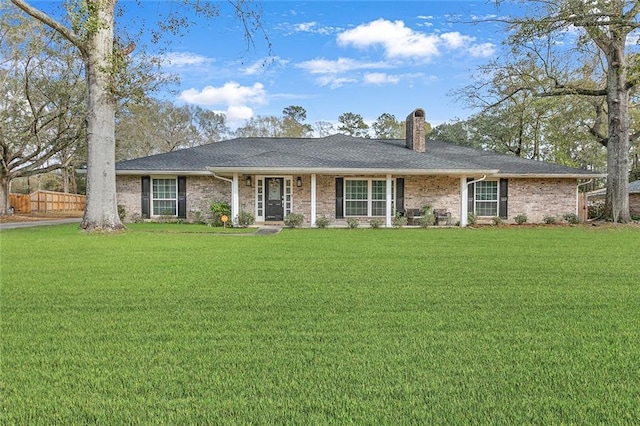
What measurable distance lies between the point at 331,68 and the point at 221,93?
10.8 meters

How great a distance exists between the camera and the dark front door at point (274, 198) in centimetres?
1789

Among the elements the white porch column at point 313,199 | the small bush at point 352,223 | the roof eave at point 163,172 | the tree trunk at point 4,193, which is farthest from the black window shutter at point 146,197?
the tree trunk at point 4,193

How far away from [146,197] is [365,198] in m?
9.40

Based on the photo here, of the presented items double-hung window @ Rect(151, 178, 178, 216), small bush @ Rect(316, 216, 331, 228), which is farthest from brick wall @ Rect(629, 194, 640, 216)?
double-hung window @ Rect(151, 178, 178, 216)

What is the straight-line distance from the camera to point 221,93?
31609 millimetres

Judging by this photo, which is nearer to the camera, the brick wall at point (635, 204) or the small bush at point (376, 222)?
the small bush at point (376, 222)

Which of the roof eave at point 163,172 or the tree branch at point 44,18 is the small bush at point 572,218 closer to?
the roof eave at point 163,172

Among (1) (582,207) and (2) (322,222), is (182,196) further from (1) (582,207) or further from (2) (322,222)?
(1) (582,207)

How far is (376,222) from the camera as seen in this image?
16.7 m

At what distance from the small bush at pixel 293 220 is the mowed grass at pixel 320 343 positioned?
889 centimetres

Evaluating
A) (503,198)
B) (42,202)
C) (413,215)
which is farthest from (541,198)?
(42,202)

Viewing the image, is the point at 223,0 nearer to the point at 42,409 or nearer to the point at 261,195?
the point at 261,195

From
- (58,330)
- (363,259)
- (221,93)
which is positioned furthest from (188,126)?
(58,330)

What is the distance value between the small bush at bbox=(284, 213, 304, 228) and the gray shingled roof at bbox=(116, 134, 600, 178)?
1.71m
